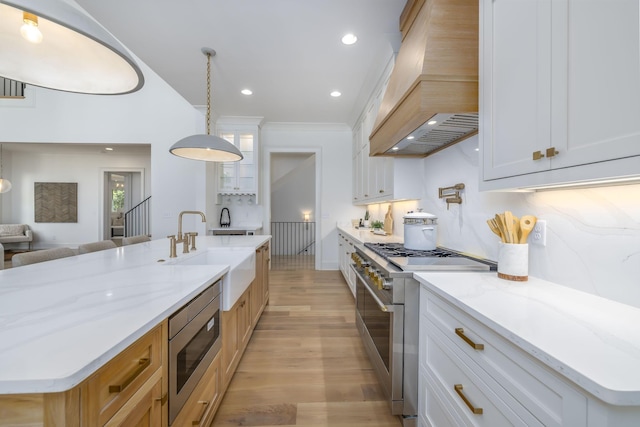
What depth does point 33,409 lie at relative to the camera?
574mm

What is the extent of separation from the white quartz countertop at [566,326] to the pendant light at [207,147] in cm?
209

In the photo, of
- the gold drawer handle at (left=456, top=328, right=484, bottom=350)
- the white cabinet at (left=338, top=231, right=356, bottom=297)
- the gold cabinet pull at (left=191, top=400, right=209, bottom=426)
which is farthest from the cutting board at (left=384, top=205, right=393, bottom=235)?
the gold cabinet pull at (left=191, top=400, right=209, bottom=426)

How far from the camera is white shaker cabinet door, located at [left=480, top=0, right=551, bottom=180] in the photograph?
3.16 feet

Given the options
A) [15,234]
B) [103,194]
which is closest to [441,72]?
[103,194]

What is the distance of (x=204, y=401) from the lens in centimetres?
135

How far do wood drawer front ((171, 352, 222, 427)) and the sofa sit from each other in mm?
8838

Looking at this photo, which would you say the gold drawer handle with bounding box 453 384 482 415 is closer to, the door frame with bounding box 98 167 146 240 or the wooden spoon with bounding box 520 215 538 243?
the wooden spoon with bounding box 520 215 538 243

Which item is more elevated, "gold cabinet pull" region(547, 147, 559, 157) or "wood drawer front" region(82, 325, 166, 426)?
"gold cabinet pull" region(547, 147, 559, 157)

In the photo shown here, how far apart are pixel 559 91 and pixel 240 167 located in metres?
4.49

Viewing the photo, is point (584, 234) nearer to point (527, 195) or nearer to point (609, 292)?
point (609, 292)

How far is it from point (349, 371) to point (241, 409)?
2.75 feet

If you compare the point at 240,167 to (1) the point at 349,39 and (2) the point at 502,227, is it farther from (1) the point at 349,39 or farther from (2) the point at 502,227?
(2) the point at 502,227

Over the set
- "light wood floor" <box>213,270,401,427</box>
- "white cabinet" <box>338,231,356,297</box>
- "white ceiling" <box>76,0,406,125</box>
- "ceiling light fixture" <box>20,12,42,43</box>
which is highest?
"white ceiling" <box>76,0,406,125</box>

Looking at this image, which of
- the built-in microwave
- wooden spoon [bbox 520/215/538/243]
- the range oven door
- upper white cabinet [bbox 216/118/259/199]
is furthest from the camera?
upper white cabinet [bbox 216/118/259/199]
